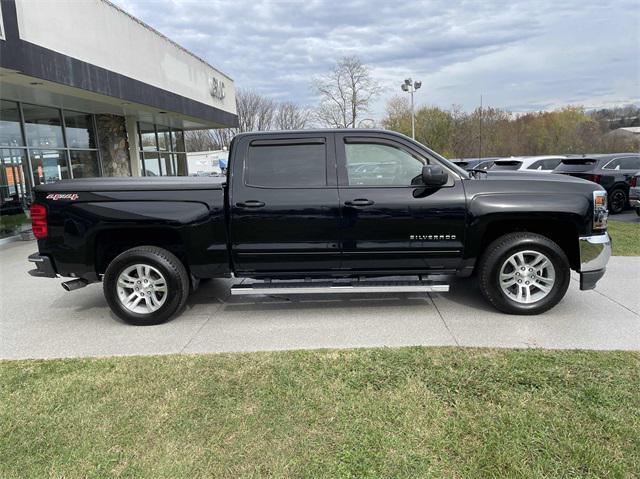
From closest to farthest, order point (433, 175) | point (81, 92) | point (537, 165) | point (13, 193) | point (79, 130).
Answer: point (433, 175) < point (81, 92) < point (13, 193) < point (79, 130) < point (537, 165)

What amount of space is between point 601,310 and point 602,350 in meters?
1.24

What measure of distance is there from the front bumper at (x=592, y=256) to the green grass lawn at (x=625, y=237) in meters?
3.55

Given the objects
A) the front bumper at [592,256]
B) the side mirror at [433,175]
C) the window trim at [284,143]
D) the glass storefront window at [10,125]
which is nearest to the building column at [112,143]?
the glass storefront window at [10,125]

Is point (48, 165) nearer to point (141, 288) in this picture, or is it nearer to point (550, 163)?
point (141, 288)

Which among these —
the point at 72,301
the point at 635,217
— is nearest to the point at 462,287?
the point at 72,301

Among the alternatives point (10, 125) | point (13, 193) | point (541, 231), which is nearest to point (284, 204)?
point (541, 231)

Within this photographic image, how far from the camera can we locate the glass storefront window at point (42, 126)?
38.5ft

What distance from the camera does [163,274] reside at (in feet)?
15.4

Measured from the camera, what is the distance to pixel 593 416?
286 centimetres

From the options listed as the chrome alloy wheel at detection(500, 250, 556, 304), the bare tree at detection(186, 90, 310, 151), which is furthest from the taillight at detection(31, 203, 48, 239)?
the bare tree at detection(186, 90, 310, 151)

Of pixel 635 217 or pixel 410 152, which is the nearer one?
pixel 410 152

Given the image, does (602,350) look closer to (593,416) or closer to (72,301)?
(593,416)

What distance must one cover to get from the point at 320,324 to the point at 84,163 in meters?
13.0

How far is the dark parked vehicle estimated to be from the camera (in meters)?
12.4
